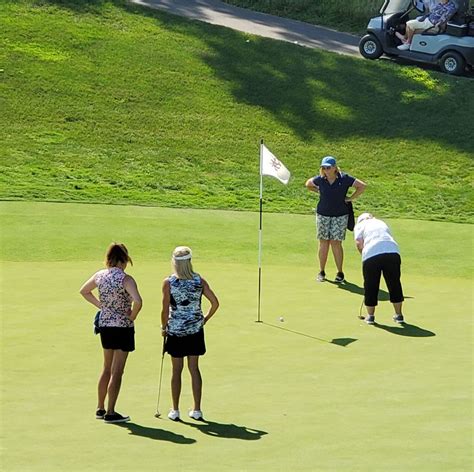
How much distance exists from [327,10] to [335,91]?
6.61 m

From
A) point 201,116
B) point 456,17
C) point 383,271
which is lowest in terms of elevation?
point 201,116

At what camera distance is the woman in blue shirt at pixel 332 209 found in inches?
702

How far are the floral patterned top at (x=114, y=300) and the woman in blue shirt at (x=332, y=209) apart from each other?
7216mm

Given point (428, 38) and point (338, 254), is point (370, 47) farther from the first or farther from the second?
point (338, 254)

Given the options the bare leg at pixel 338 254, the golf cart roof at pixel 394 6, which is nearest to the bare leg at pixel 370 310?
the bare leg at pixel 338 254

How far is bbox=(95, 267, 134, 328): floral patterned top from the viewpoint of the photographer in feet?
36.1

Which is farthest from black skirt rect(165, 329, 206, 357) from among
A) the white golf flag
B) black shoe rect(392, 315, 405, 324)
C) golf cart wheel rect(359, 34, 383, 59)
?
golf cart wheel rect(359, 34, 383, 59)

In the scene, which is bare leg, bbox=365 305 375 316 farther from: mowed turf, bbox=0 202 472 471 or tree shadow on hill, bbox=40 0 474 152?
tree shadow on hill, bbox=40 0 474 152

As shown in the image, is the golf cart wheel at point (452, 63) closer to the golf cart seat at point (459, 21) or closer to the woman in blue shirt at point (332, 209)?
the golf cart seat at point (459, 21)

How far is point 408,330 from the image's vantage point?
14.9m

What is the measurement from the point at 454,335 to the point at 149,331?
3.46 meters

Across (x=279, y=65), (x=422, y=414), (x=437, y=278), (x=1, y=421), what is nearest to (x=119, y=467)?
(x=1, y=421)

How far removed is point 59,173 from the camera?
2831 centimetres

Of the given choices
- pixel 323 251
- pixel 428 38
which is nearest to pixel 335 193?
pixel 323 251
